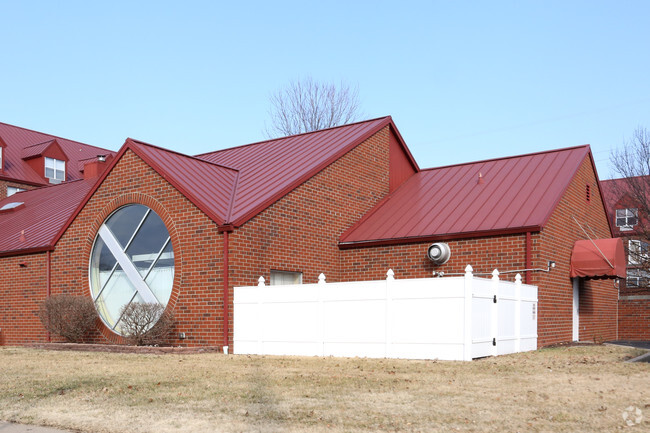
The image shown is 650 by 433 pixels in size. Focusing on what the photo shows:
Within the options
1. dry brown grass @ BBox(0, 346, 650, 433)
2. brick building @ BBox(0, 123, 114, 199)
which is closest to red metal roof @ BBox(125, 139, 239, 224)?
dry brown grass @ BBox(0, 346, 650, 433)

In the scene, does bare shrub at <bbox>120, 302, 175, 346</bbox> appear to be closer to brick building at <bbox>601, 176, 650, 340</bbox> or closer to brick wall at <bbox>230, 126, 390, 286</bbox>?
brick wall at <bbox>230, 126, 390, 286</bbox>

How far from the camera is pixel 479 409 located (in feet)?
29.3

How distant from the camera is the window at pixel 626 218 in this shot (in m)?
32.6

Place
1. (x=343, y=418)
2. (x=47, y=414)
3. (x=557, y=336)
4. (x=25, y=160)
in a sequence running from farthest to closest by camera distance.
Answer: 1. (x=25, y=160)
2. (x=557, y=336)
3. (x=47, y=414)
4. (x=343, y=418)

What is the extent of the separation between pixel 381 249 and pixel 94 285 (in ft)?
28.9

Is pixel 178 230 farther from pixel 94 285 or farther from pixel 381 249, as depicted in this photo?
pixel 381 249

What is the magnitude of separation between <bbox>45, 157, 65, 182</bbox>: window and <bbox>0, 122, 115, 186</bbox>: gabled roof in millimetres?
691

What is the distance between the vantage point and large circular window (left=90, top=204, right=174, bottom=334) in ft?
64.7

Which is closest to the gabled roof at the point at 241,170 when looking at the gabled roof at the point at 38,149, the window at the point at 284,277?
the window at the point at 284,277

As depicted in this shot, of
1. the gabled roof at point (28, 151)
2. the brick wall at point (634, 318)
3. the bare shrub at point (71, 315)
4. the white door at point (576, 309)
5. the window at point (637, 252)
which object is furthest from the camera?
the gabled roof at point (28, 151)

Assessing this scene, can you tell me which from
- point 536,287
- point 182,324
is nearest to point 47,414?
point 182,324

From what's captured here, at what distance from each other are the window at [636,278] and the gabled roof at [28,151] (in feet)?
114

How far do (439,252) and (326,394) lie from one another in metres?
10.4

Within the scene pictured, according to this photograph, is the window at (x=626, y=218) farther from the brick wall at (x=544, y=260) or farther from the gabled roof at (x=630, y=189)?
the brick wall at (x=544, y=260)
